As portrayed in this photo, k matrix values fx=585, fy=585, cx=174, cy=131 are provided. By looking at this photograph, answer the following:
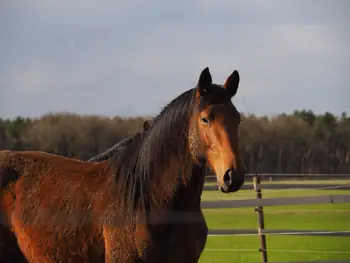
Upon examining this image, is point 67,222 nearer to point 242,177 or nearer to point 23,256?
point 23,256

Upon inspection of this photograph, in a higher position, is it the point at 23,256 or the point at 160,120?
the point at 160,120

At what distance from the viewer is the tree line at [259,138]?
10.2 m

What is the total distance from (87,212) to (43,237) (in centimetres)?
37

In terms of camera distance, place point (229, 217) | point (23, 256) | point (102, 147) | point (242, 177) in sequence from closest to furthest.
Result: point (242, 177), point (23, 256), point (102, 147), point (229, 217)

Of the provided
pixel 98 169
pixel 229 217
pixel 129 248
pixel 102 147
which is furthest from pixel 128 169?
pixel 229 217

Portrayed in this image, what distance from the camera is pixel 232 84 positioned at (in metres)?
3.34

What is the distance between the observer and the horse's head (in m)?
2.93

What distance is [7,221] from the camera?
12.5 ft

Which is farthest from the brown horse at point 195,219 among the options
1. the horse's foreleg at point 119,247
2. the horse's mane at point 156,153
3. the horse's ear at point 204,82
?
the horse's ear at point 204,82

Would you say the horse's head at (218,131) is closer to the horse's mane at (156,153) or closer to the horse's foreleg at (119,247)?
the horse's mane at (156,153)

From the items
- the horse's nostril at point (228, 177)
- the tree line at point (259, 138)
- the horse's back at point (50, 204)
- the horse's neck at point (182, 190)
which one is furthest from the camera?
the tree line at point (259, 138)

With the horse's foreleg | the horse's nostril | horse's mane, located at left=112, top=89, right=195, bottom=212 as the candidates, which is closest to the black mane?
horse's mane, located at left=112, top=89, right=195, bottom=212

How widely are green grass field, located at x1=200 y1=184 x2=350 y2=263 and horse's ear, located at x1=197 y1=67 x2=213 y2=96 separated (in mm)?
5760

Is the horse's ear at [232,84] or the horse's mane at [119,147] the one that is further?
the horse's mane at [119,147]
